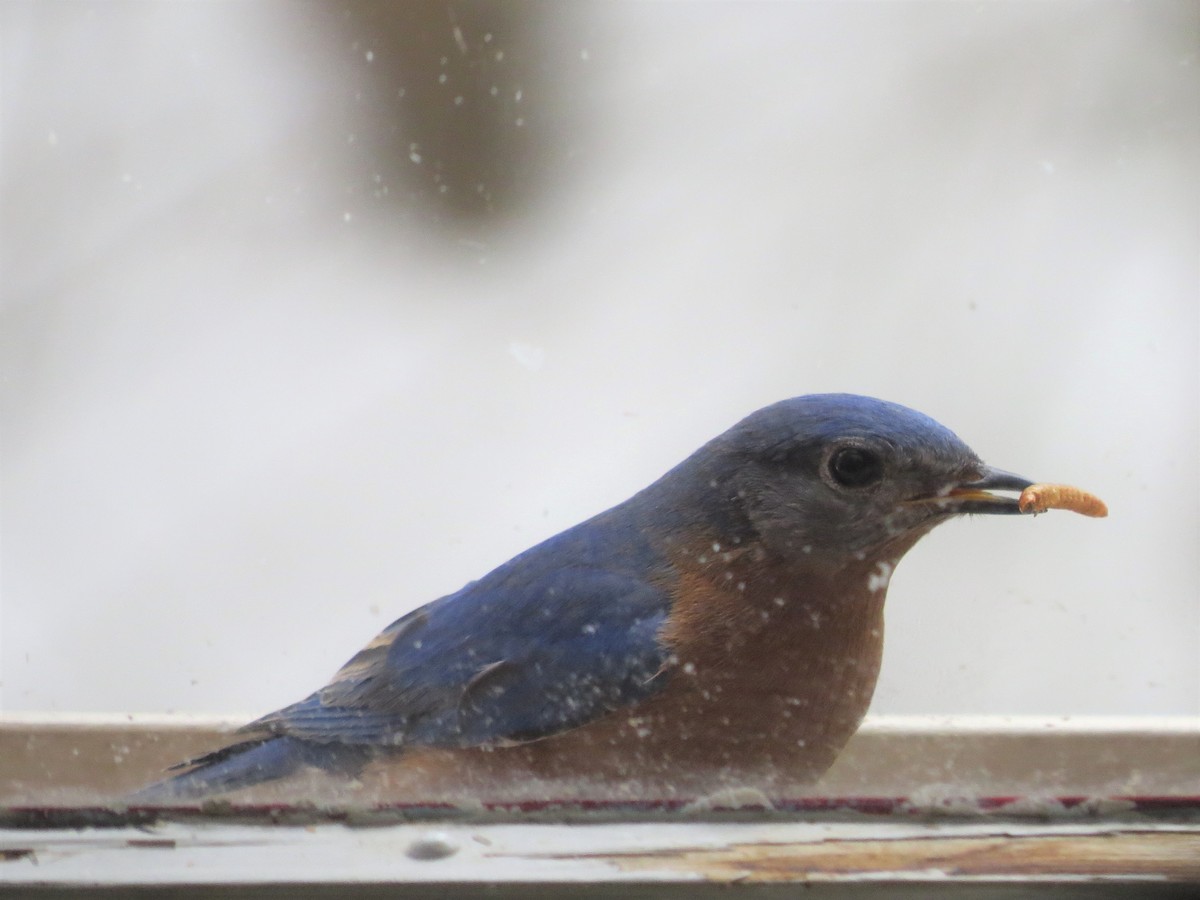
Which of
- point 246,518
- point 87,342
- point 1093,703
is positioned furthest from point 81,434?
point 1093,703

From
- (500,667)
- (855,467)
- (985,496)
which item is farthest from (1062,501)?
(500,667)

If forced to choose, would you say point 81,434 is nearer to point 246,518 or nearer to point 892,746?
point 246,518

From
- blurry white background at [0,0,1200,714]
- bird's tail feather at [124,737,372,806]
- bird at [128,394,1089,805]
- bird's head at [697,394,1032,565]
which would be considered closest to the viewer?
bird's tail feather at [124,737,372,806]

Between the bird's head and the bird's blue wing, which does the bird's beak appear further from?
the bird's blue wing

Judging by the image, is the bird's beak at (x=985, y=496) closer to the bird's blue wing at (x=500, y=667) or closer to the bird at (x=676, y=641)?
the bird at (x=676, y=641)

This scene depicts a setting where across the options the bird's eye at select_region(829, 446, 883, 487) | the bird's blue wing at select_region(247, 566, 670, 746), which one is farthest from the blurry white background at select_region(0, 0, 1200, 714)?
the bird's eye at select_region(829, 446, 883, 487)

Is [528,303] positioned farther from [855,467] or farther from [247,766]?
[247,766]
